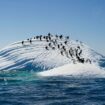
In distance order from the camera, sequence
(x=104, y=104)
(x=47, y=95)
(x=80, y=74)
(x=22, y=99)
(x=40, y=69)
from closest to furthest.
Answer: (x=104, y=104) → (x=22, y=99) → (x=47, y=95) → (x=80, y=74) → (x=40, y=69)

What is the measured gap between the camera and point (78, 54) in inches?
7741

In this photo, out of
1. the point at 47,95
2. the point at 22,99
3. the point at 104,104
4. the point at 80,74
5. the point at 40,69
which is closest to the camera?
the point at 104,104

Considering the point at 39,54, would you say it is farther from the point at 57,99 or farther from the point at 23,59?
the point at 57,99

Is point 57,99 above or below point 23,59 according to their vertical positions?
below

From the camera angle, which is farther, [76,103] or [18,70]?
[18,70]

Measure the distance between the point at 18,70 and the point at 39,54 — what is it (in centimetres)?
1570

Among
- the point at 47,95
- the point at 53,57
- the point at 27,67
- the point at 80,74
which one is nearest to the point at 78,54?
the point at 53,57

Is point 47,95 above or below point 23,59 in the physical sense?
below

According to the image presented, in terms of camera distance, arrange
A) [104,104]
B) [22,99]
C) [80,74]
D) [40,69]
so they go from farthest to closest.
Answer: [40,69], [80,74], [22,99], [104,104]

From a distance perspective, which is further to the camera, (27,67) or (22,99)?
(27,67)

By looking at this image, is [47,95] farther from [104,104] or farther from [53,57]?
[53,57]

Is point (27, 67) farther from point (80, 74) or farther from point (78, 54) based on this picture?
point (80, 74)

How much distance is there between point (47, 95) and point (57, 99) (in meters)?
6.05

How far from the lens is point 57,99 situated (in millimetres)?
66125
